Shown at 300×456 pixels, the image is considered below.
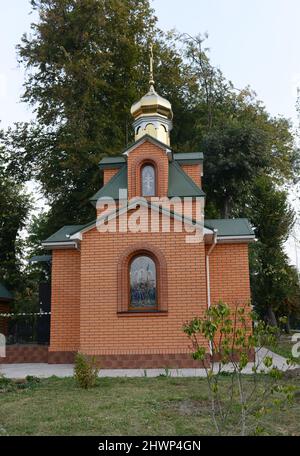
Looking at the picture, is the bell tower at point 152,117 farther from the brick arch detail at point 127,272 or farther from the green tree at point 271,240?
the green tree at point 271,240

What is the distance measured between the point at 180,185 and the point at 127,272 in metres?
2.98

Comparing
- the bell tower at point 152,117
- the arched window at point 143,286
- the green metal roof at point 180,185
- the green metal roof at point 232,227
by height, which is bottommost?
the arched window at point 143,286

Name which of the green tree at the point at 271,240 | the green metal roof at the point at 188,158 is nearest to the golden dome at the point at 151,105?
the green metal roof at the point at 188,158

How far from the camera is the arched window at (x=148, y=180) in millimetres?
12273

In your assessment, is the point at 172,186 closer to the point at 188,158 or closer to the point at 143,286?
the point at 188,158

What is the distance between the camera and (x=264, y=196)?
904 inches

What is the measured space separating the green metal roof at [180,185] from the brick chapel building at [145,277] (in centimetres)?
4

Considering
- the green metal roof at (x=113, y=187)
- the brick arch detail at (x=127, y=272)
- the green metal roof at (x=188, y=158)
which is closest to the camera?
the brick arch detail at (x=127, y=272)

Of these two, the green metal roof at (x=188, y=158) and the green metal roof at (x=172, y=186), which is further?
the green metal roof at (x=188, y=158)

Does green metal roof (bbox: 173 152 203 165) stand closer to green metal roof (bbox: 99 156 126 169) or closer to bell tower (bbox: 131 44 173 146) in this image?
bell tower (bbox: 131 44 173 146)

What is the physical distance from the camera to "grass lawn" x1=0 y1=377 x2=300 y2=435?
16.3 ft

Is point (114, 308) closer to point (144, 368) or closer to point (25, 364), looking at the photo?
point (144, 368)

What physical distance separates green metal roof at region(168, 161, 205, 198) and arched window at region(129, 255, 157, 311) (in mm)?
2161

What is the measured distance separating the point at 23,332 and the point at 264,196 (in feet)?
42.2
